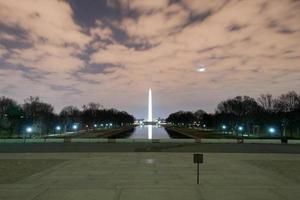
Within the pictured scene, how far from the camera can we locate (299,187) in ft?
63.1

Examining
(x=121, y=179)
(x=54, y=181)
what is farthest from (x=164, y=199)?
(x=54, y=181)

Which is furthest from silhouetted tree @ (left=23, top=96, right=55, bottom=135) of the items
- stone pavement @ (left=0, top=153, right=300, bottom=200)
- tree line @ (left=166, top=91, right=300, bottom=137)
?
stone pavement @ (left=0, top=153, right=300, bottom=200)

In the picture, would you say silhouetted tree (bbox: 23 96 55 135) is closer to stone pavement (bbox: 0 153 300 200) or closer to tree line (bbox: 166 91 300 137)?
tree line (bbox: 166 91 300 137)

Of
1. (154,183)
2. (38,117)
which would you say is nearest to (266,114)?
(38,117)

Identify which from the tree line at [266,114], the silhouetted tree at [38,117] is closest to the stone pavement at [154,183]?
the tree line at [266,114]

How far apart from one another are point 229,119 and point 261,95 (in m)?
14.4

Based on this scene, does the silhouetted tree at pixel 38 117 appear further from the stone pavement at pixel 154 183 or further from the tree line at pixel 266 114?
the stone pavement at pixel 154 183

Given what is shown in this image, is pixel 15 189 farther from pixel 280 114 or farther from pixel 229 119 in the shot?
Result: pixel 229 119

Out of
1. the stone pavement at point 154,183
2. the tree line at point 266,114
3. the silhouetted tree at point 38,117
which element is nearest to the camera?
the stone pavement at point 154,183

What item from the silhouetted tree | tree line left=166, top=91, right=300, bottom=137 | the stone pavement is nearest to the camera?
the stone pavement

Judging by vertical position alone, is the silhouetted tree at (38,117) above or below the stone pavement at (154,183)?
above

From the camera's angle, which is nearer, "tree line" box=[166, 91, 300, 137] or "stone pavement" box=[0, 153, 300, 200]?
"stone pavement" box=[0, 153, 300, 200]

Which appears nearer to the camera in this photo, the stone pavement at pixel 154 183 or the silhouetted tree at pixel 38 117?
the stone pavement at pixel 154 183

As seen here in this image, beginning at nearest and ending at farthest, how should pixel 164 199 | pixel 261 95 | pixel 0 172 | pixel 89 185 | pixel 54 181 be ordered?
1. pixel 164 199
2. pixel 89 185
3. pixel 54 181
4. pixel 0 172
5. pixel 261 95
